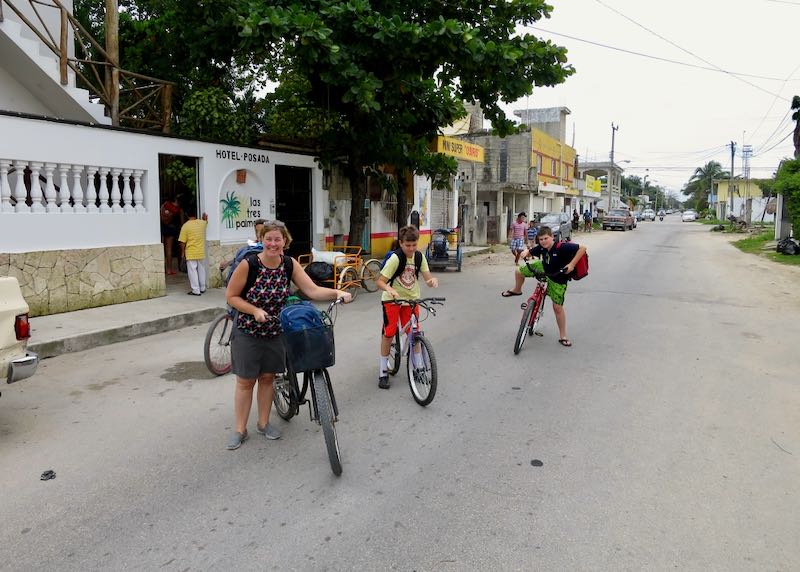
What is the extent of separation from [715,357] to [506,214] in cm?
2371

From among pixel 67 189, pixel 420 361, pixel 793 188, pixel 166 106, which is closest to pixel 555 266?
pixel 420 361

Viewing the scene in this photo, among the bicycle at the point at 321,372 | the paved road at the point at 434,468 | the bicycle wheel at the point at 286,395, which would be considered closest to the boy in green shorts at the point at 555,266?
the paved road at the point at 434,468

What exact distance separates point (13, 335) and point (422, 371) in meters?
3.21

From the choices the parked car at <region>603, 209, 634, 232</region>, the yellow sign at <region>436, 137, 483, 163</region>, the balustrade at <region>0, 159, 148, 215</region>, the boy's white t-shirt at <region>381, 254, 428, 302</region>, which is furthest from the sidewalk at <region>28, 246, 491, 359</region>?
the parked car at <region>603, 209, 634, 232</region>

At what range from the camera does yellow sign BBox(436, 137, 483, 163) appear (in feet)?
59.6

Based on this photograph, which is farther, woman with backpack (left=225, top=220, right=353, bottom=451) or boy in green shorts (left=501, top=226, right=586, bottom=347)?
boy in green shorts (left=501, top=226, right=586, bottom=347)

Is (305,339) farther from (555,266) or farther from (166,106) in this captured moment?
(166,106)

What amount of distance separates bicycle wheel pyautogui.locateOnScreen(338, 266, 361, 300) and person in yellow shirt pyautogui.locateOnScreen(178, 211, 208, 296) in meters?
2.48

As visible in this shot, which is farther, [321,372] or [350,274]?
[350,274]

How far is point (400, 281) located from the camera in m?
5.87

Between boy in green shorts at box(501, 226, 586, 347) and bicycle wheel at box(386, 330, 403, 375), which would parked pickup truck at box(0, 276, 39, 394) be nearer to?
bicycle wheel at box(386, 330, 403, 375)

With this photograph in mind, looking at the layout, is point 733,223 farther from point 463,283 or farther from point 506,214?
point 463,283

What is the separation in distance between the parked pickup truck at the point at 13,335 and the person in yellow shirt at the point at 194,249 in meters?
6.09

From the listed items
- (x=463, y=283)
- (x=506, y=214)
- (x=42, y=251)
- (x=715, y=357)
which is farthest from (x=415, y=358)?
(x=506, y=214)
